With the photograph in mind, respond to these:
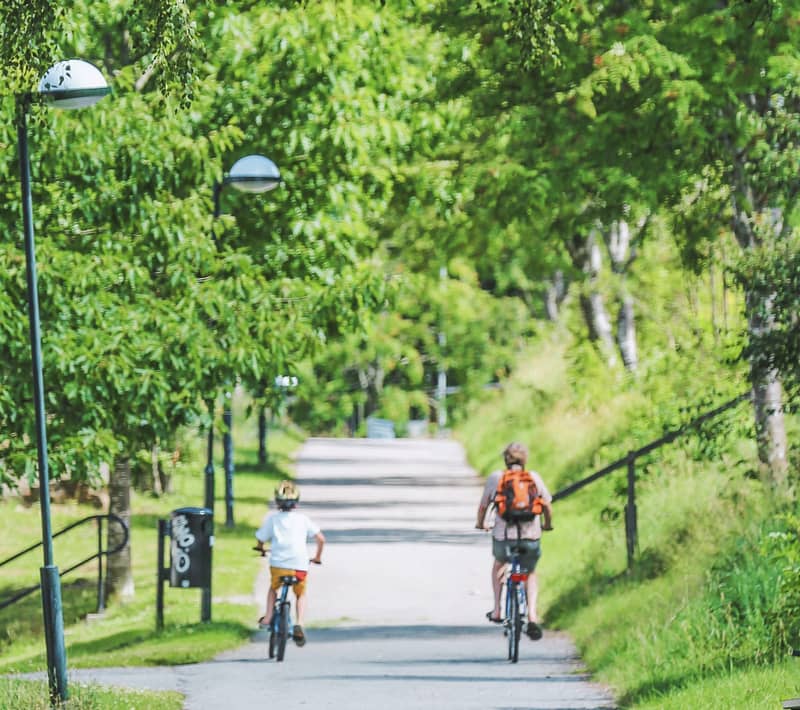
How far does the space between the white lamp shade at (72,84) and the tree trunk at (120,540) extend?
8.59 m

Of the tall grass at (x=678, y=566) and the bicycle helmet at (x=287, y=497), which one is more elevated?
the bicycle helmet at (x=287, y=497)

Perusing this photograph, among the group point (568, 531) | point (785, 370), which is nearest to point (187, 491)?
point (568, 531)

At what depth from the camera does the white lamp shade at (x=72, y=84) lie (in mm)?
Answer: 10227

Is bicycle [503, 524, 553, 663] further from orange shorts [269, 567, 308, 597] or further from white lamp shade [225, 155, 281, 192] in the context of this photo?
white lamp shade [225, 155, 281, 192]

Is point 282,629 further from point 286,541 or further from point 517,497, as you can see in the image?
point 517,497

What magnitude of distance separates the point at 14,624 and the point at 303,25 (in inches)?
285

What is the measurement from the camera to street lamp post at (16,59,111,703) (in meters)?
9.98

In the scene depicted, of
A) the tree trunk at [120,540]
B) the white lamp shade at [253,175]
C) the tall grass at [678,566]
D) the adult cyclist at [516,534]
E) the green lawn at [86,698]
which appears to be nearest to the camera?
the green lawn at [86,698]

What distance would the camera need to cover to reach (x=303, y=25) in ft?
61.9

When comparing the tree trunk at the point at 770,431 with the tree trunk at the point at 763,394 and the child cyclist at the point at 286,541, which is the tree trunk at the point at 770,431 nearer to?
the tree trunk at the point at 763,394

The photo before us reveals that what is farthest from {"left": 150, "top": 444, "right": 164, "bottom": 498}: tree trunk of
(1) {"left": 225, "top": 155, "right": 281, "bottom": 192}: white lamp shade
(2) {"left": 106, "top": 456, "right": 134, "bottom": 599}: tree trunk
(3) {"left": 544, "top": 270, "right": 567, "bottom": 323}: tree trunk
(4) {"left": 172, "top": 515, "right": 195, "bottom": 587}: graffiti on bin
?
(3) {"left": 544, "top": 270, "right": 567, "bottom": 323}: tree trunk

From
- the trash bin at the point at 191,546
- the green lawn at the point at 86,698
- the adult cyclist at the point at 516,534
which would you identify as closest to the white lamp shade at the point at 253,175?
the trash bin at the point at 191,546

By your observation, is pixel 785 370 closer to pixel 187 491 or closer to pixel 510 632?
pixel 510 632

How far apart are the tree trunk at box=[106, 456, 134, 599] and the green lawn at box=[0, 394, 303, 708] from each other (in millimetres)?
234
